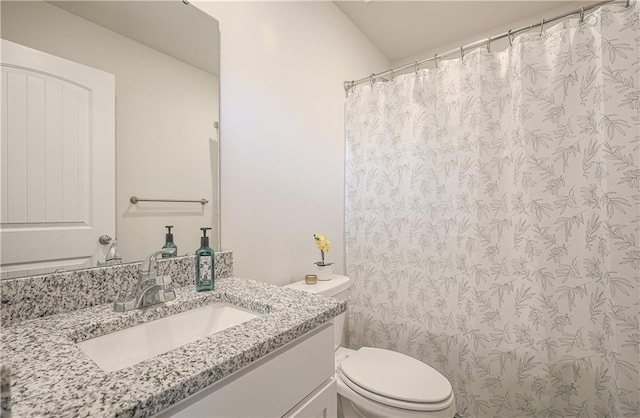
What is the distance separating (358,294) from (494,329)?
76cm

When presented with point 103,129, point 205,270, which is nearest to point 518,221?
point 205,270

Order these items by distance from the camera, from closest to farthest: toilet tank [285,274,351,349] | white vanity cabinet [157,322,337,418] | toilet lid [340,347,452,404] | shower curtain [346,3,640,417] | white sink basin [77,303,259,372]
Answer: white vanity cabinet [157,322,337,418]
white sink basin [77,303,259,372]
toilet lid [340,347,452,404]
shower curtain [346,3,640,417]
toilet tank [285,274,351,349]

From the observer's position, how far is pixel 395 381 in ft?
3.59

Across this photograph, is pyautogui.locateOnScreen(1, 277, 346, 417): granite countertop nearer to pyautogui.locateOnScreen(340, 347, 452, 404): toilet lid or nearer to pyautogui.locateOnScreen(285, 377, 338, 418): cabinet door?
pyautogui.locateOnScreen(285, 377, 338, 418): cabinet door

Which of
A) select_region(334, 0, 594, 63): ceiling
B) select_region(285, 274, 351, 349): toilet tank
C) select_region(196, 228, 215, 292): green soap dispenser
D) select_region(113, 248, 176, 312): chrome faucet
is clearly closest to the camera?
select_region(113, 248, 176, 312): chrome faucet

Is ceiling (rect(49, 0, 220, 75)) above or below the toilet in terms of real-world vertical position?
above

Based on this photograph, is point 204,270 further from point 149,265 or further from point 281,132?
point 281,132

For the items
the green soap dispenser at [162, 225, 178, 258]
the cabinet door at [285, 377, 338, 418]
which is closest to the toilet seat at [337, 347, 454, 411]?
the cabinet door at [285, 377, 338, 418]

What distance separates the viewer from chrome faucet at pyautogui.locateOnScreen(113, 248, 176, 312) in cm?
75

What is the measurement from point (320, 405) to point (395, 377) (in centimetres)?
56

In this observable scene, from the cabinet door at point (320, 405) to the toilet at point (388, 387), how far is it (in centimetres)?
37

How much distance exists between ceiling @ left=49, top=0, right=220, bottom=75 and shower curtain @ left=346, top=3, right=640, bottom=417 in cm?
105

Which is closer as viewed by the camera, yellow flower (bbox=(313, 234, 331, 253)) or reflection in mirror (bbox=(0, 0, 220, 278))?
reflection in mirror (bbox=(0, 0, 220, 278))

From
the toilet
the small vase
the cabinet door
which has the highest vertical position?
the small vase
